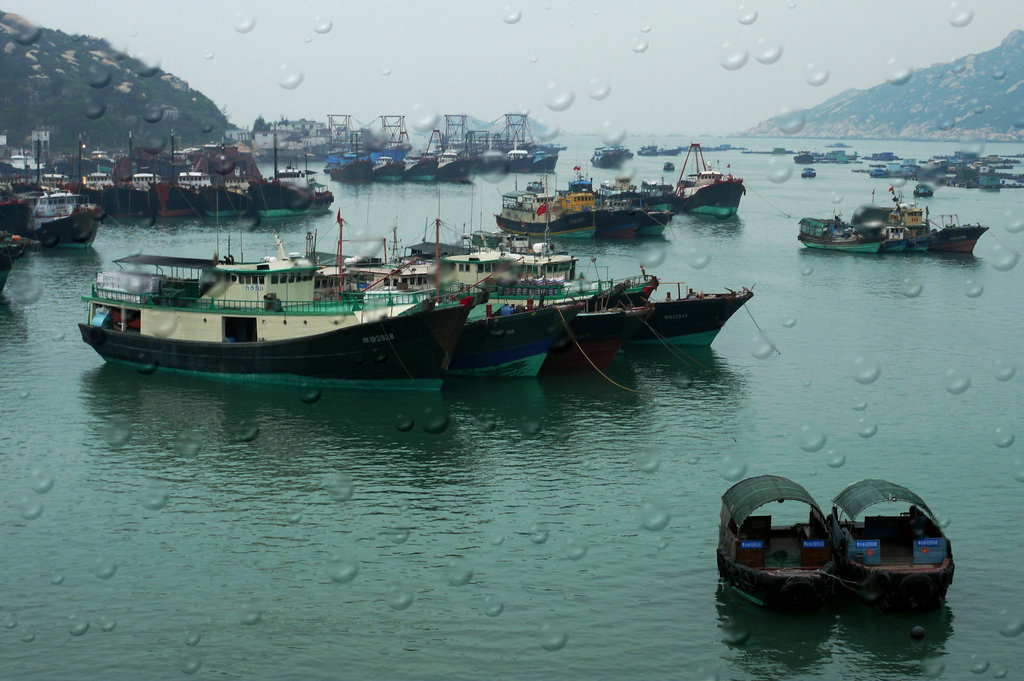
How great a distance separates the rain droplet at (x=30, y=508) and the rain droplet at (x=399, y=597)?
34.5ft

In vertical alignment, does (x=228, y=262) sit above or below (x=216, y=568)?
above

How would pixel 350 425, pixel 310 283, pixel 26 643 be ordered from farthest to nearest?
pixel 310 283
pixel 350 425
pixel 26 643

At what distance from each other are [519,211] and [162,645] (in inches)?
3147

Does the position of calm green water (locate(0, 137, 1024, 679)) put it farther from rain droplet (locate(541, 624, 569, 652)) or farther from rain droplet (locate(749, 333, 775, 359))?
rain droplet (locate(749, 333, 775, 359))

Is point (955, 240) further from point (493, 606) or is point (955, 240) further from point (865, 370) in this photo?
point (493, 606)

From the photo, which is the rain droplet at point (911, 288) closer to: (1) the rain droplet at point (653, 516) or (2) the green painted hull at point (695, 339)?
(2) the green painted hull at point (695, 339)

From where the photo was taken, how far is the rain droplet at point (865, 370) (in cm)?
4691

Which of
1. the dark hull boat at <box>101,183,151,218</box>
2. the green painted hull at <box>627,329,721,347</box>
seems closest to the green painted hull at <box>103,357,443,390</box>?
the green painted hull at <box>627,329,721,347</box>

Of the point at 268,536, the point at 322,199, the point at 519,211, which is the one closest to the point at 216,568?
the point at 268,536

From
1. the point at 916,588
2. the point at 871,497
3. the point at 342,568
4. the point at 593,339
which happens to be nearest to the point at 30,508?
the point at 342,568

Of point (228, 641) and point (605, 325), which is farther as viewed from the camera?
point (605, 325)

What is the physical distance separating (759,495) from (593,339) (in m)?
22.6

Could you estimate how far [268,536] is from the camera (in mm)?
29672

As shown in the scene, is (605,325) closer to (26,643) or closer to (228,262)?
(228,262)
